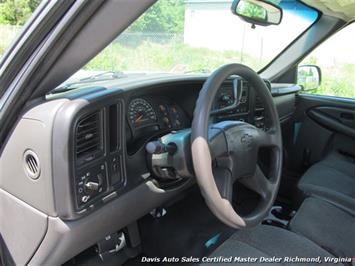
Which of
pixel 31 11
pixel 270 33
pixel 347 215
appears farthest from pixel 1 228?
pixel 270 33

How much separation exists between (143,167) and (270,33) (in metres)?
1.90

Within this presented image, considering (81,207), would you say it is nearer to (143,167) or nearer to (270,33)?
(143,167)

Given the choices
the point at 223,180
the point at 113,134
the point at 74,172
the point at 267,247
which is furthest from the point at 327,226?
the point at 74,172

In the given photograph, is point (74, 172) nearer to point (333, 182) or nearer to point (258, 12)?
point (333, 182)

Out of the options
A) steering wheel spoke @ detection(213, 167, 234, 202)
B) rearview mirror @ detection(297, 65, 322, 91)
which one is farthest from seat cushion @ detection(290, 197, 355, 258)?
rearview mirror @ detection(297, 65, 322, 91)

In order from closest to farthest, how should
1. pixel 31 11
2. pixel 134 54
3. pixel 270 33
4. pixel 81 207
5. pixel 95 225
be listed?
1. pixel 31 11
2. pixel 81 207
3. pixel 95 225
4. pixel 134 54
5. pixel 270 33

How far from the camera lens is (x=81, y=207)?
1.21m

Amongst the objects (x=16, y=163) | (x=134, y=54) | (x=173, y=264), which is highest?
(x=134, y=54)

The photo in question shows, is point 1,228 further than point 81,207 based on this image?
Yes

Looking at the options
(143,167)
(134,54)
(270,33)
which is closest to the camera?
Result: (143,167)

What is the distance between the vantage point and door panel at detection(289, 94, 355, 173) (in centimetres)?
272

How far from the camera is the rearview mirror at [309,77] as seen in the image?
2.96m

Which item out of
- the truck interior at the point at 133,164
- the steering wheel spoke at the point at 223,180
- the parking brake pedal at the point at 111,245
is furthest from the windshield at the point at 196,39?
the parking brake pedal at the point at 111,245

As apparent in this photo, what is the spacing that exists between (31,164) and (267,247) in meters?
0.97
